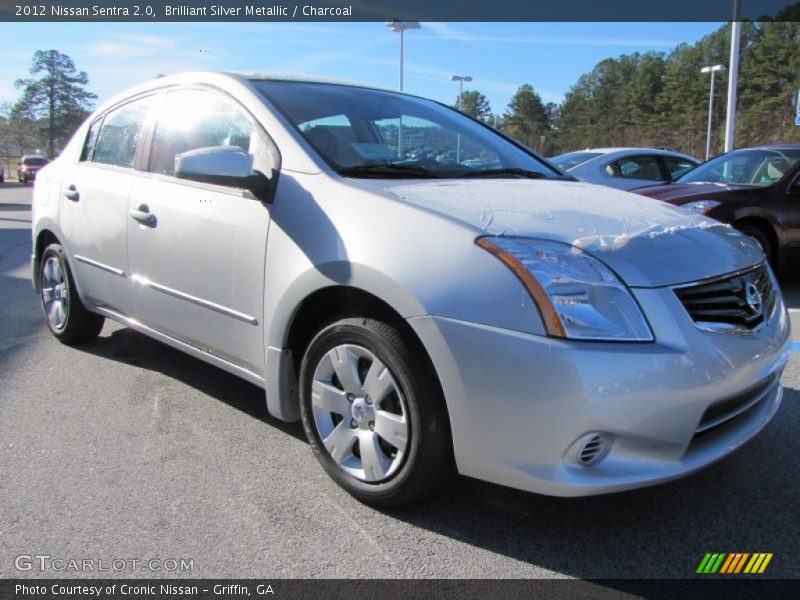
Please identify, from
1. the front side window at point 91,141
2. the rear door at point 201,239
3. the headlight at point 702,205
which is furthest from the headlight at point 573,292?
the headlight at point 702,205

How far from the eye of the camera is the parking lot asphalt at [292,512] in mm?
2168

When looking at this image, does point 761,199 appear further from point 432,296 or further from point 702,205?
point 432,296

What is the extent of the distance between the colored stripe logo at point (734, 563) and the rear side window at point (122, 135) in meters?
3.30

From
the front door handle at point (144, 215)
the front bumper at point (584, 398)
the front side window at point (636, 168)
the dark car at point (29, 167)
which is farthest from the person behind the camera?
the dark car at point (29, 167)

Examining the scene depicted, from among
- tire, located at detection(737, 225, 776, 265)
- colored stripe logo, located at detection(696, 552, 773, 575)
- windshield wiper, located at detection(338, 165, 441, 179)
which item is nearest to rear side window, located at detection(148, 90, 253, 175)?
windshield wiper, located at detection(338, 165, 441, 179)

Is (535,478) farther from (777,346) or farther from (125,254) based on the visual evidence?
(125,254)

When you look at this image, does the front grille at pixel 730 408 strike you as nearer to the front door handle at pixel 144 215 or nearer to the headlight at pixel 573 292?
the headlight at pixel 573 292

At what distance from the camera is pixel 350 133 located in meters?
3.05

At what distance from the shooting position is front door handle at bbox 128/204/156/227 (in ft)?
10.8

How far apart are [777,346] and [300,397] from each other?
182 centimetres

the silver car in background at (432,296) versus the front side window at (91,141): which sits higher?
the front side window at (91,141)

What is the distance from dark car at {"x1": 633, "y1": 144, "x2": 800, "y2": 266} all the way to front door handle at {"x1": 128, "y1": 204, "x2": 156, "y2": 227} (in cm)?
449

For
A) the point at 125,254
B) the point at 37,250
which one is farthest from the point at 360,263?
the point at 37,250

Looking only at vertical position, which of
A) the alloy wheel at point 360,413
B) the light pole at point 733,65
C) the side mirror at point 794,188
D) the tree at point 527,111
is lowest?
the alloy wheel at point 360,413
